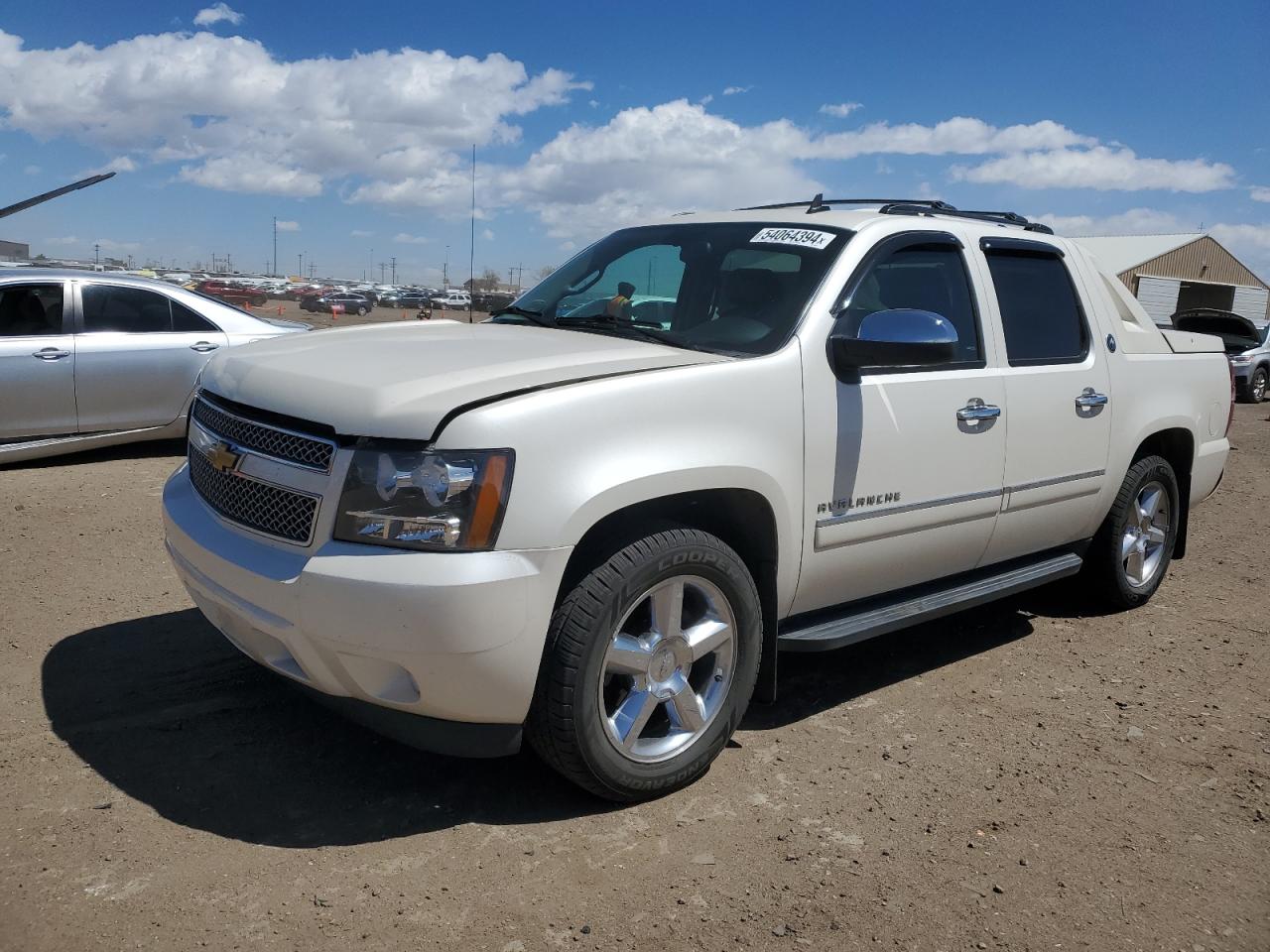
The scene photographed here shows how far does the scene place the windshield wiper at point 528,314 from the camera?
163 inches

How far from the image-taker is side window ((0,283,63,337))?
7348 millimetres

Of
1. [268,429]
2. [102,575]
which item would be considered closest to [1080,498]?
[268,429]

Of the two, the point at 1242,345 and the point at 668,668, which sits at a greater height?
the point at 1242,345

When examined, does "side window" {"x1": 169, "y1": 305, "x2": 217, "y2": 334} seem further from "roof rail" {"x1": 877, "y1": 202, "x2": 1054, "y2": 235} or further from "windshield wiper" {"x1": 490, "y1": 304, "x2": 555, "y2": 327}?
"roof rail" {"x1": 877, "y1": 202, "x2": 1054, "y2": 235}

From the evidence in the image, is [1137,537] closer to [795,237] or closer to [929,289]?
[929,289]

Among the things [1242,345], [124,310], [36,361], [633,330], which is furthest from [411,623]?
[1242,345]

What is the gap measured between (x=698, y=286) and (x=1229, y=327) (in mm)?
19874

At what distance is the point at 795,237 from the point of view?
12.9 feet

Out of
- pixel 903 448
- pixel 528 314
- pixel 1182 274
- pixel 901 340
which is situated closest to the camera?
pixel 901 340

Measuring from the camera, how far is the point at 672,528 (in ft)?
10.2

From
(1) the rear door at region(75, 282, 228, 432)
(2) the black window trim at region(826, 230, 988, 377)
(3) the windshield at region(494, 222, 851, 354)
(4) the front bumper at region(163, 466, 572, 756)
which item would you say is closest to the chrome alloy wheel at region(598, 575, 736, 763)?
(4) the front bumper at region(163, 466, 572, 756)

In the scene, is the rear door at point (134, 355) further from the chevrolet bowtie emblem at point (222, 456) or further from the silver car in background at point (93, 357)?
the chevrolet bowtie emblem at point (222, 456)

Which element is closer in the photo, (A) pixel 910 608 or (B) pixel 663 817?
(B) pixel 663 817

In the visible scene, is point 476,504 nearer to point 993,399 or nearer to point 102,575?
point 993,399
